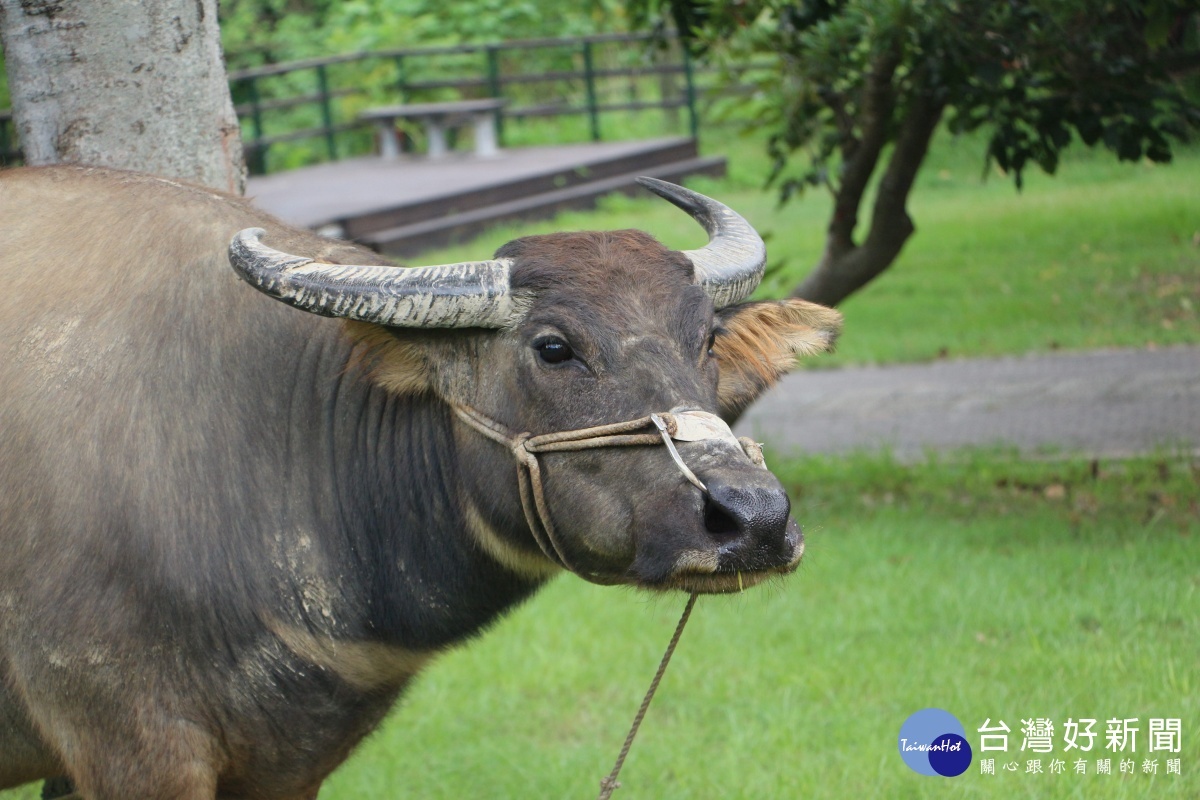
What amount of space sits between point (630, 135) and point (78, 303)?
63.6ft

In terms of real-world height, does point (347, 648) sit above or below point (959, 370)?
above

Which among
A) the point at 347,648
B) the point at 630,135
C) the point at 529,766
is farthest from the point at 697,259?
the point at 630,135

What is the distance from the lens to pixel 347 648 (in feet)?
10.3

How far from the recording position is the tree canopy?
19.4ft

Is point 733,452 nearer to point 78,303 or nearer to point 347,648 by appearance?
point 347,648

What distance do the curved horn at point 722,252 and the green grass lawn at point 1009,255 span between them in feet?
11.8

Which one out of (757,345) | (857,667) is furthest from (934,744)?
(757,345)

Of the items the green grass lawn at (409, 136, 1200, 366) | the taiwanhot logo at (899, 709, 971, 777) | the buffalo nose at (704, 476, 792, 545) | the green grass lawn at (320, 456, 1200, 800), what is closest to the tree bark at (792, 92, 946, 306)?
the green grass lawn at (409, 136, 1200, 366)

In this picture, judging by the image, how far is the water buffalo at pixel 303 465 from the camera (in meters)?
2.85

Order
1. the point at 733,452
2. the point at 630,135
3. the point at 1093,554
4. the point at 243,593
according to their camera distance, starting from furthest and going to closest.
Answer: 1. the point at 630,135
2. the point at 1093,554
3. the point at 243,593
4. the point at 733,452

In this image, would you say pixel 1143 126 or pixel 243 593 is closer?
pixel 243 593

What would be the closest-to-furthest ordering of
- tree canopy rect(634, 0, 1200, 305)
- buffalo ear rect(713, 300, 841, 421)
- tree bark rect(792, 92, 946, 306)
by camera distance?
buffalo ear rect(713, 300, 841, 421) → tree canopy rect(634, 0, 1200, 305) → tree bark rect(792, 92, 946, 306)

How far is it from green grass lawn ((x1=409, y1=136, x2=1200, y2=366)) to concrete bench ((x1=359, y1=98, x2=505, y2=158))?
3302 millimetres

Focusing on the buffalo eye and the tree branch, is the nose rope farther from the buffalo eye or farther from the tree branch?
the tree branch
